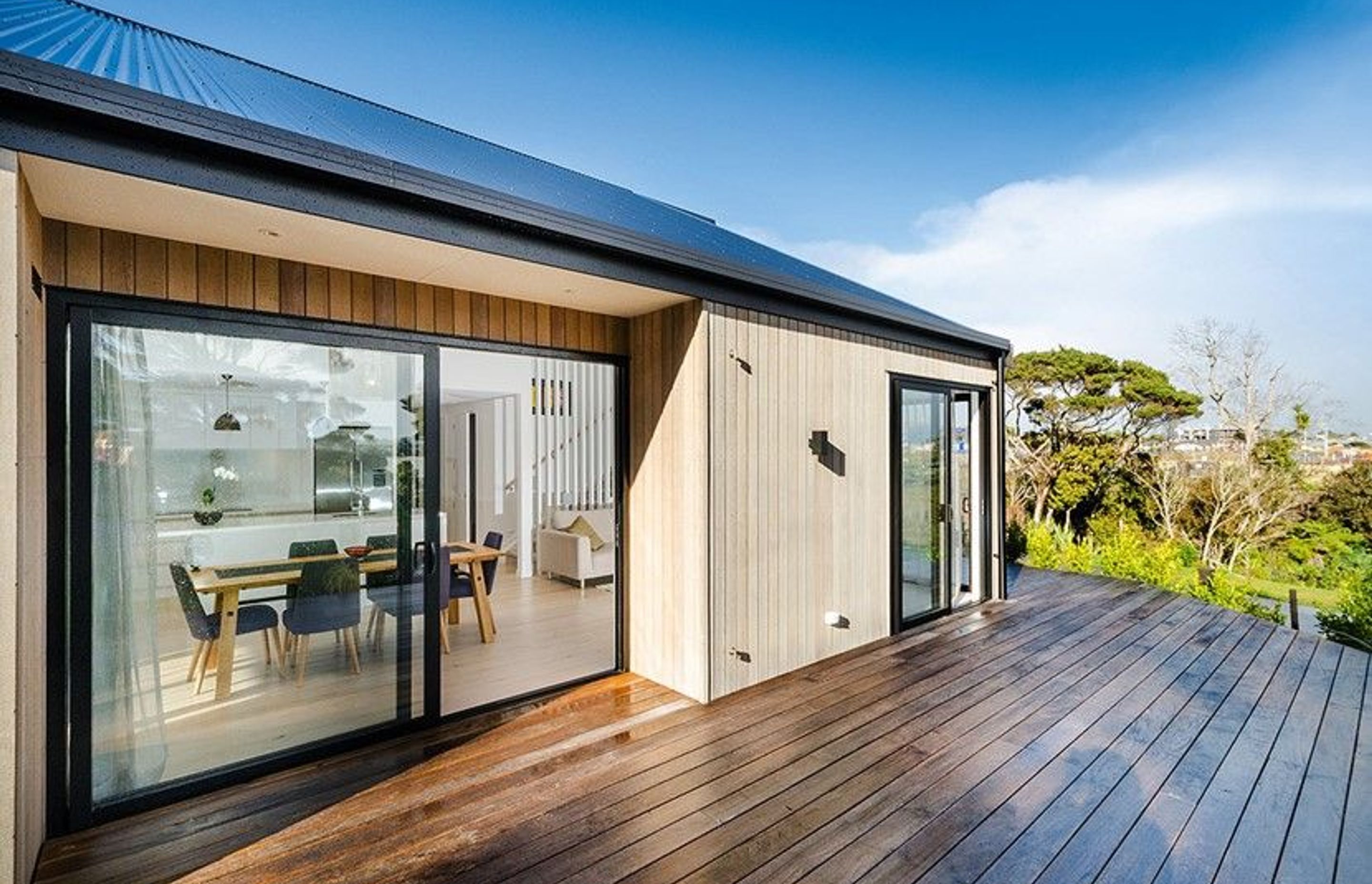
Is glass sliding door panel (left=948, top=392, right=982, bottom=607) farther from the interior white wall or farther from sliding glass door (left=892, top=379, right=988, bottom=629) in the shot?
the interior white wall

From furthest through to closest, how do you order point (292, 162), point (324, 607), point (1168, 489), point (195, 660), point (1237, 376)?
point (1237, 376)
point (1168, 489)
point (324, 607)
point (195, 660)
point (292, 162)

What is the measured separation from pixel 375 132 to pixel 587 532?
446 centimetres

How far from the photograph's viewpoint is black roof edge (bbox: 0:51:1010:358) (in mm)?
1757

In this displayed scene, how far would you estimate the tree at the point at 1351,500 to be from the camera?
10562 mm

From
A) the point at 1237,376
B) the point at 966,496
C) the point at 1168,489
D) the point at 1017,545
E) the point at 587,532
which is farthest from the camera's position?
the point at 1237,376

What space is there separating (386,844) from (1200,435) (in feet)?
47.9

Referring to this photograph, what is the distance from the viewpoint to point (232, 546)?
2.84 m

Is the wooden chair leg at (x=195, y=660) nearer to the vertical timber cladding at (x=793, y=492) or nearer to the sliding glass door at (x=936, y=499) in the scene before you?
the vertical timber cladding at (x=793, y=492)

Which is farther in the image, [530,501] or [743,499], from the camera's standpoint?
[530,501]

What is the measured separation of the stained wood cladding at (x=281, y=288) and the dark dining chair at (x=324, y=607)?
1254 millimetres

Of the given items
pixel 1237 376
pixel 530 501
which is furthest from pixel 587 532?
pixel 1237 376

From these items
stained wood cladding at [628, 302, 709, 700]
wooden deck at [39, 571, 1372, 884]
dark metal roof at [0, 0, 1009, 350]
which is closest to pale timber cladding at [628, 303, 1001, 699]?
stained wood cladding at [628, 302, 709, 700]

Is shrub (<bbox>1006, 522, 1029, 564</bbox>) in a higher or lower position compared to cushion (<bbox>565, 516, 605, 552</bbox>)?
lower

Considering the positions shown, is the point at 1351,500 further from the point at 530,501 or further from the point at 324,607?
the point at 324,607
